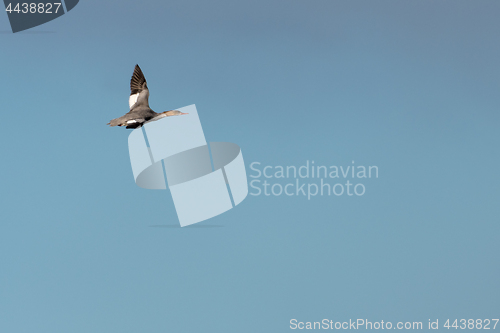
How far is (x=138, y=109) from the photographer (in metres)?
3.34

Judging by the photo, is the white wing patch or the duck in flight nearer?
the duck in flight

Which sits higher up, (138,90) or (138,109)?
(138,90)

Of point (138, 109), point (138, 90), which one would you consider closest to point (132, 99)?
point (138, 90)

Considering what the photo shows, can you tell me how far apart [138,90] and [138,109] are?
8.7 inches

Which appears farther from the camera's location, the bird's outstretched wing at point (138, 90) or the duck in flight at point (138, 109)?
the bird's outstretched wing at point (138, 90)

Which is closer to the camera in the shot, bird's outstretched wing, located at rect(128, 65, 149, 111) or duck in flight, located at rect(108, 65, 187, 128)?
duck in flight, located at rect(108, 65, 187, 128)

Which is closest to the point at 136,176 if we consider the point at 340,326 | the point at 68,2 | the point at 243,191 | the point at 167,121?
the point at 167,121

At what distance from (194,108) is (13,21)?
55.8 inches

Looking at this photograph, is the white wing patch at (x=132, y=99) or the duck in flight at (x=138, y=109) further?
the white wing patch at (x=132, y=99)

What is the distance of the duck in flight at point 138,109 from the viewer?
3230 millimetres

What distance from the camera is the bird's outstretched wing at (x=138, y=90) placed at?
11.3 ft

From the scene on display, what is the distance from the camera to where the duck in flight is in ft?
10.6

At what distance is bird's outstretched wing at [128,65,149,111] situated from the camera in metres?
3.43

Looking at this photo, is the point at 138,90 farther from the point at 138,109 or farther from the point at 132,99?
the point at 138,109
